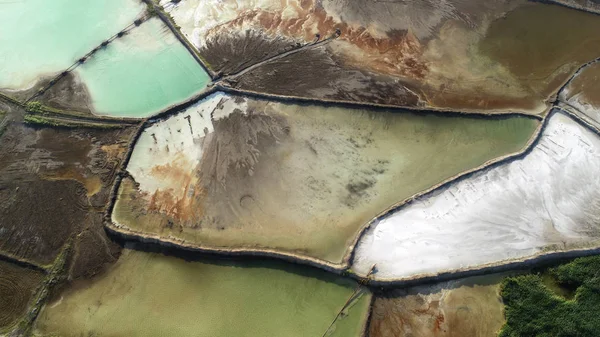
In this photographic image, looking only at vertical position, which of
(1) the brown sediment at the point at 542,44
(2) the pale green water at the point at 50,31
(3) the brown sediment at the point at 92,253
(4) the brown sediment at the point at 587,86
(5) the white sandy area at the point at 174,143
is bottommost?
(4) the brown sediment at the point at 587,86

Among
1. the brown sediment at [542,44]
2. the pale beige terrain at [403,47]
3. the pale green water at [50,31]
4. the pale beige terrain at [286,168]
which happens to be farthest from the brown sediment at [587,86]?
the pale green water at [50,31]

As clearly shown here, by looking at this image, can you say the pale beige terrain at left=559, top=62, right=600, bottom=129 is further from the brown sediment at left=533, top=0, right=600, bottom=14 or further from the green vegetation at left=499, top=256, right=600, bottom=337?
the green vegetation at left=499, top=256, right=600, bottom=337

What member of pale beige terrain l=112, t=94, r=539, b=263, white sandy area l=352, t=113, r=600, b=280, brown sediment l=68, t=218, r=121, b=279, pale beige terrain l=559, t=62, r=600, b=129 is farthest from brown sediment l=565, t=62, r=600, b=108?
brown sediment l=68, t=218, r=121, b=279

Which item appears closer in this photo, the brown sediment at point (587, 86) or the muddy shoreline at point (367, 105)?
the muddy shoreline at point (367, 105)

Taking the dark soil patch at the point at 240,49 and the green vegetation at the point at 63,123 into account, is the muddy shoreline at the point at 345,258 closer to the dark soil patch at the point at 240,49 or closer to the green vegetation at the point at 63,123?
the green vegetation at the point at 63,123

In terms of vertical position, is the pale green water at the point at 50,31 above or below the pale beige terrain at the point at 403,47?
above
